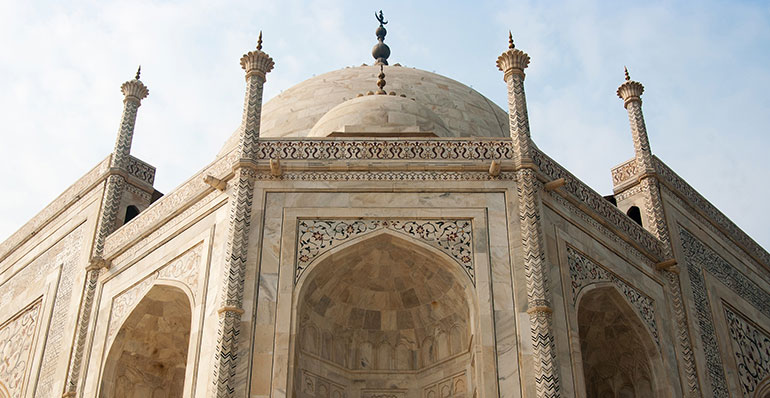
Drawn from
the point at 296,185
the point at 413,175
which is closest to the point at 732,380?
the point at 413,175

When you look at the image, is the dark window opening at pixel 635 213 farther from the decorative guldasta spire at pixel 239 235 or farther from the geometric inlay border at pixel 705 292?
the decorative guldasta spire at pixel 239 235

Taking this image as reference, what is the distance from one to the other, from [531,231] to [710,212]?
4500 millimetres

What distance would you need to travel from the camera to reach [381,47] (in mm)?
15758

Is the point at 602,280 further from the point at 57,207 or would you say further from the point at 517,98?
the point at 57,207

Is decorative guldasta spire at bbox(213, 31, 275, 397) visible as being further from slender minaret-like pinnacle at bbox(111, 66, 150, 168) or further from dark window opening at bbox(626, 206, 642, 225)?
dark window opening at bbox(626, 206, 642, 225)

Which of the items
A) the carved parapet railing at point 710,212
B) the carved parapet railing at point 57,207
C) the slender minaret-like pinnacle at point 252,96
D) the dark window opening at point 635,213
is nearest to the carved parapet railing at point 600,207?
the dark window opening at point 635,213

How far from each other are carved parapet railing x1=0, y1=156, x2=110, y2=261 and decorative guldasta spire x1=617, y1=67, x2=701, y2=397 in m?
6.30

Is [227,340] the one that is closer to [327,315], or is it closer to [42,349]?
[327,315]

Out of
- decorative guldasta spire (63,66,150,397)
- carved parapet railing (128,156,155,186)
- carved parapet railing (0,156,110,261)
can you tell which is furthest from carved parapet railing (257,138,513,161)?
carved parapet railing (0,156,110,261)

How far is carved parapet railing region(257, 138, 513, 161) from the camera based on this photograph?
887 centimetres

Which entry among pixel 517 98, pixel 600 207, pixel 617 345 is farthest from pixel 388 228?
pixel 617 345

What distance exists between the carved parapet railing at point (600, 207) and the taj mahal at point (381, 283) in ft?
0.08

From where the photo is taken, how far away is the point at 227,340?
7734 mm

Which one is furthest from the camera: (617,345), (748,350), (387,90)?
(387,90)
